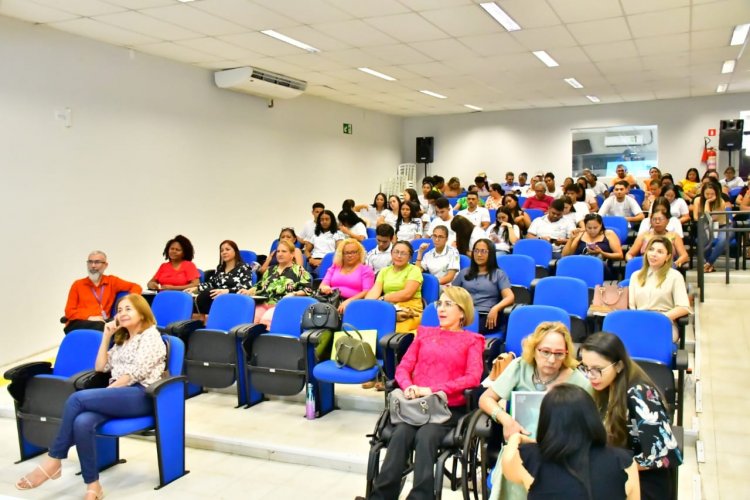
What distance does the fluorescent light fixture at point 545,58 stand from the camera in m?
7.93

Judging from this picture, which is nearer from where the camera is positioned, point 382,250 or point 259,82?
point 382,250

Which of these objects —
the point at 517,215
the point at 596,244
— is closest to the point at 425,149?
the point at 517,215

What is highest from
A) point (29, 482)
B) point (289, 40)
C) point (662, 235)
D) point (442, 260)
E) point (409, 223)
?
point (289, 40)

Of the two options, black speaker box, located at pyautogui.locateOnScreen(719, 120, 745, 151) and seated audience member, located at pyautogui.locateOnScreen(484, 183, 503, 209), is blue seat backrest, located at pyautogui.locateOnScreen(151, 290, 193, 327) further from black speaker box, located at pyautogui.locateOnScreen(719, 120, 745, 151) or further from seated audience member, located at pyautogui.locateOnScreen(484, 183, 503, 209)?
black speaker box, located at pyautogui.locateOnScreen(719, 120, 745, 151)

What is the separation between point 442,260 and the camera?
18.8 ft

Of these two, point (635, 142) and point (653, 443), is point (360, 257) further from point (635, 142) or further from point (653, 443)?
point (635, 142)

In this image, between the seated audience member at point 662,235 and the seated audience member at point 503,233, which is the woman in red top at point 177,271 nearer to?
the seated audience member at point 503,233

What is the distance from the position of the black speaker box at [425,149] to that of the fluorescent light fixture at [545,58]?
582 centimetres

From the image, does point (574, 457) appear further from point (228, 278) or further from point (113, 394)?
point (228, 278)

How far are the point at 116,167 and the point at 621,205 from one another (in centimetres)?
603

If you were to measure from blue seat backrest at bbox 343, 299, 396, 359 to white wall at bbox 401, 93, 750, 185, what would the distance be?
A: 1044 cm

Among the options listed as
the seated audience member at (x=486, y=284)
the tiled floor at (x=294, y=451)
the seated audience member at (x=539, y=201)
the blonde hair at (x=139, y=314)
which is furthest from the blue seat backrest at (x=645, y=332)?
the seated audience member at (x=539, y=201)

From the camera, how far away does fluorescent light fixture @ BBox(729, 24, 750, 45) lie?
676 centimetres

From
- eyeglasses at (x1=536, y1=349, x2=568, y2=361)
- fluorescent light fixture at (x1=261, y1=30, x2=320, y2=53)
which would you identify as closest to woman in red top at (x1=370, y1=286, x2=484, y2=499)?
eyeglasses at (x1=536, y1=349, x2=568, y2=361)
